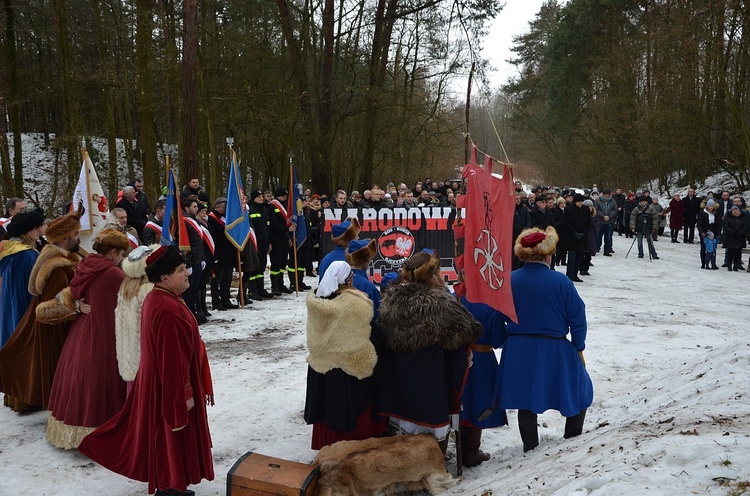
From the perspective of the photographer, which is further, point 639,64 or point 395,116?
point 639,64

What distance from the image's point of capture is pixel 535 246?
454 centimetres

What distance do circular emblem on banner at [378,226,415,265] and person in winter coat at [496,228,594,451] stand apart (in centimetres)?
816

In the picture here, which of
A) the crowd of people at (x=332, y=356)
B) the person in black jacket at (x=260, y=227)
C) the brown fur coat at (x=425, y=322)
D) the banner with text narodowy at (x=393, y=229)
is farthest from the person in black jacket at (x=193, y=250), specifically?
the brown fur coat at (x=425, y=322)

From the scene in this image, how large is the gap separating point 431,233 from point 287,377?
256 inches

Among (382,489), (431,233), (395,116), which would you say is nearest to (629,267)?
(431,233)

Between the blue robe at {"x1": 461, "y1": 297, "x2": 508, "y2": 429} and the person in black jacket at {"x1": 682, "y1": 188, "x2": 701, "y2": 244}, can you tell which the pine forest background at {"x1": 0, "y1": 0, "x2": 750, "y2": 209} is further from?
the blue robe at {"x1": 461, "y1": 297, "x2": 508, "y2": 429}

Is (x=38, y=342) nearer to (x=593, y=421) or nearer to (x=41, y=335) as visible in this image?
(x=41, y=335)

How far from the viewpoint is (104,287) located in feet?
16.5

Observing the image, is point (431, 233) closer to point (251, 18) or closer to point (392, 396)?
point (392, 396)

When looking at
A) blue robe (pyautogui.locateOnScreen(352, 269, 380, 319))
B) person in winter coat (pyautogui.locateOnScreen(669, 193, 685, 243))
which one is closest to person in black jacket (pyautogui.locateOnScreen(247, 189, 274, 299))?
blue robe (pyautogui.locateOnScreen(352, 269, 380, 319))

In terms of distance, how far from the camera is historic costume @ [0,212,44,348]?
6.06 meters

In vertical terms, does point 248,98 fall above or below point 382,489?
above

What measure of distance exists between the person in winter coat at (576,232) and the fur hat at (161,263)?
11430mm

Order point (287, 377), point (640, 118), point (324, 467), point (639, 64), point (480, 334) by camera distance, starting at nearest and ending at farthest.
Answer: point (324, 467), point (480, 334), point (287, 377), point (640, 118), point (639, 64)
